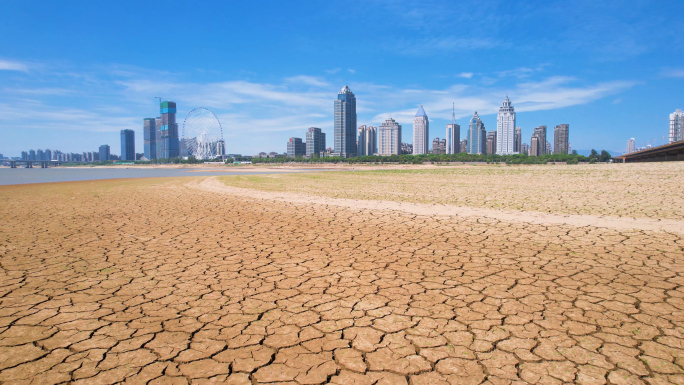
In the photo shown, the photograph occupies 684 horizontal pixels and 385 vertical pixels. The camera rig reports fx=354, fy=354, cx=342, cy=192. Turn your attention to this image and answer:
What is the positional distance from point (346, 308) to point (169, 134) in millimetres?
201203

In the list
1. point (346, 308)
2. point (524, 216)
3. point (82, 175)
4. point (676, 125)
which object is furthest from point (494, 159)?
point (346, 308)

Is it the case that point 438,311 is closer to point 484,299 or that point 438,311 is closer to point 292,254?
point 484,299

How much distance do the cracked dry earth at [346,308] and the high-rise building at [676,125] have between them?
161644 millimetres

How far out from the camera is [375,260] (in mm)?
6129

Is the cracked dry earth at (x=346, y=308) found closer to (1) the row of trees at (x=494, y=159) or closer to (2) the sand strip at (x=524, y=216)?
(2) the sand strip at (x=524, y=216)

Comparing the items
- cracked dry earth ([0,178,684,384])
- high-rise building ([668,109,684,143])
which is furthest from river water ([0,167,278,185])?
high-rise building ([668,109,684,143])

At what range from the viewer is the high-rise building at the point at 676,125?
123625 millimetres

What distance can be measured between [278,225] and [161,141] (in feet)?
664

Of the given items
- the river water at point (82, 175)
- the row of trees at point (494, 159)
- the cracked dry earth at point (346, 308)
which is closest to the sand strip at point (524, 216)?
the cracked dry earth at point (346, 308)

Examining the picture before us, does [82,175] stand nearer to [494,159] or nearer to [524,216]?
[524,216]

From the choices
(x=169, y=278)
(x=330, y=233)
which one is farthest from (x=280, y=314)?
(x=330, y=233)

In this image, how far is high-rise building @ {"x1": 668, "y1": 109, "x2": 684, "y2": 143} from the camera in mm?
123625

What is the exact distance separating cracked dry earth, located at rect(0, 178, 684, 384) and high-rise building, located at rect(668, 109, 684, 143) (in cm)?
16164

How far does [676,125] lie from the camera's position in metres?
126
